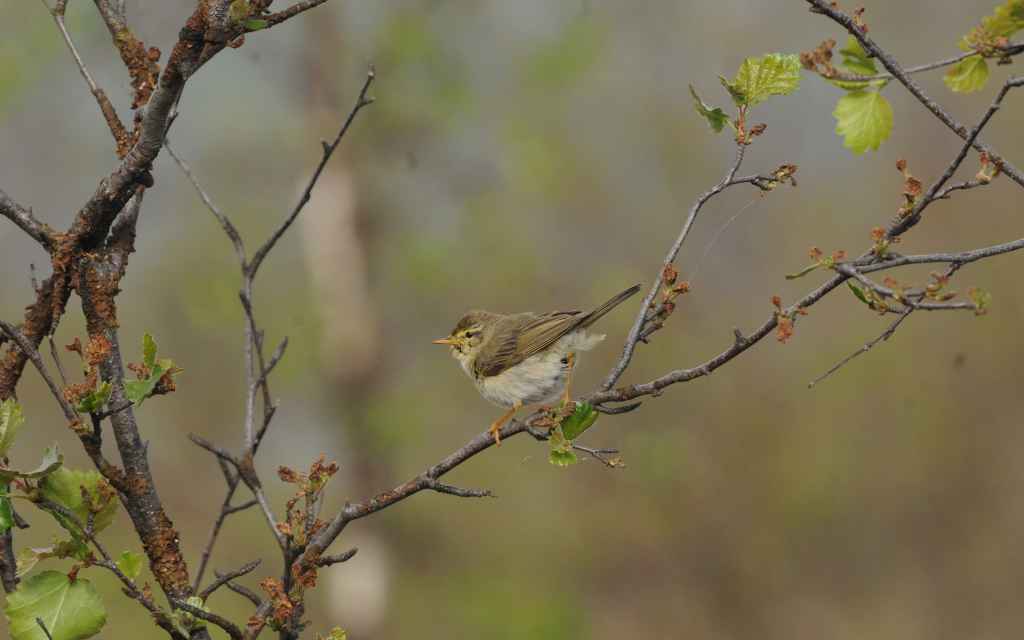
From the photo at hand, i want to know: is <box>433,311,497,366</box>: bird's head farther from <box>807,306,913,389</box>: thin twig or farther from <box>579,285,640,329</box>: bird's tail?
<box>807,306,913,389</box>: thin twig

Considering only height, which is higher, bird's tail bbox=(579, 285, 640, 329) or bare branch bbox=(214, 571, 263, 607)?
bird's tail bbox=(579, 285, 640, 329)

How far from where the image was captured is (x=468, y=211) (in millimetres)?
13328

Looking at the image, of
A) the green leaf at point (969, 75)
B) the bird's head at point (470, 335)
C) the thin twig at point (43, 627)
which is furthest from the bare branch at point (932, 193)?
the bird's head at point (470, 335)

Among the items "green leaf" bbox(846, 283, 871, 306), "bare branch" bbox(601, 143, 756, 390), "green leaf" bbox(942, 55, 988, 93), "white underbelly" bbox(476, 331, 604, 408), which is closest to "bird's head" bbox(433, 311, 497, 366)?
"white underbelly" bbox(476, 331, 604, 408)

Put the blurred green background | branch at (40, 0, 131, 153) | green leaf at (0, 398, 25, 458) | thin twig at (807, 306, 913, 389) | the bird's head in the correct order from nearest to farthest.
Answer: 1. thin twig at (807, 306, 913, 389)
2. green leaf at (0, 398, 25, 458)
3. branch at (40, 0, 131, 153)
4. the bird's head
5. the blurred green background

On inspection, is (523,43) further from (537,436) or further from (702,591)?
(537,436)

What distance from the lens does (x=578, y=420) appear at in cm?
244

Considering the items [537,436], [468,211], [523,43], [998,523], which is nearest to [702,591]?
[998,523]

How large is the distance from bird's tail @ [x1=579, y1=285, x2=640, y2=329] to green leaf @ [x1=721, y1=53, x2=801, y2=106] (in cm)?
81

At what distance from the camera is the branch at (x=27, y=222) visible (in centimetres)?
253

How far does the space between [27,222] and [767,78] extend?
6.16 ft

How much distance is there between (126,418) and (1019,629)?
40.2 feet

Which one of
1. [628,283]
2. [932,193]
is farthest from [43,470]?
[628,283]

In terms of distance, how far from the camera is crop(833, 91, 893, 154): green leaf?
3.01 meters
